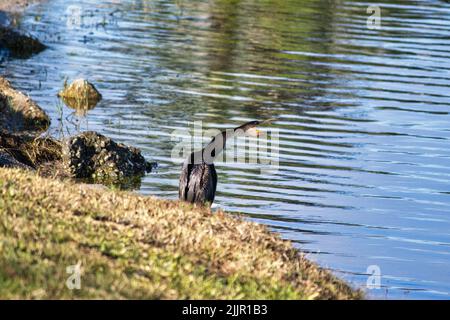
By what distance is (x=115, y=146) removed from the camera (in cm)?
1797

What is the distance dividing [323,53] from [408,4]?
1310 centimetres

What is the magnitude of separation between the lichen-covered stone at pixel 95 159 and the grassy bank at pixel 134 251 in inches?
243

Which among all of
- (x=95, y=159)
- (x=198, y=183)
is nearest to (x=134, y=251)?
(x=198, y=183)

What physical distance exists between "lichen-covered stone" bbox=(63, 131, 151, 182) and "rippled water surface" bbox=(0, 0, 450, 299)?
0.55m

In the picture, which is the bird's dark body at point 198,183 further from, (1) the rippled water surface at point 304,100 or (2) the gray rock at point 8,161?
(2) the gray rock at point 8,161

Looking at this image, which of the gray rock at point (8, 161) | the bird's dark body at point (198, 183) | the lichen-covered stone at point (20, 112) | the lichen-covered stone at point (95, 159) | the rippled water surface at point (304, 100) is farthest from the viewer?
the lichen-covered stone at point (20, 112)

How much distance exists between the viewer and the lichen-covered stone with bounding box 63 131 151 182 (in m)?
17.5

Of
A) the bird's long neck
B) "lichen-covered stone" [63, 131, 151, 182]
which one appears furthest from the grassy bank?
"lichen-covered stone" [63, 131, 151, 182]

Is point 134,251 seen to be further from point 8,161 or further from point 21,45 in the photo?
point 21,45

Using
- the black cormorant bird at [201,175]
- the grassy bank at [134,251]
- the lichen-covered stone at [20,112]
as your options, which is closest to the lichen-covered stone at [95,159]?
the lichen-covered stone at [20,112]

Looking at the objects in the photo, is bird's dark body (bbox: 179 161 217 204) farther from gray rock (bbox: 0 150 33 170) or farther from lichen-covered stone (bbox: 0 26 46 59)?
lichen-covered stone (bbox: 0 26 46 59)

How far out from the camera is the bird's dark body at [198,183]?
1205cm

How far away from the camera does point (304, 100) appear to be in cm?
2508

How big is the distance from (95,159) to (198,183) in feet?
19.8
